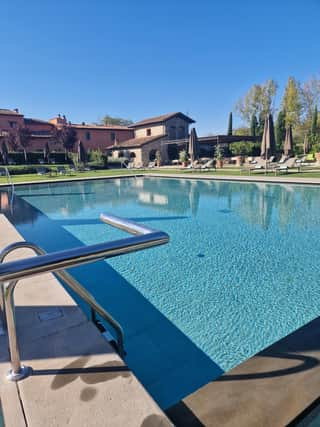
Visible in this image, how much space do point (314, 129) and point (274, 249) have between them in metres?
35.5

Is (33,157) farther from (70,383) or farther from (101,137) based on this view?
(70,383)

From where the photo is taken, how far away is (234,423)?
4.61ft

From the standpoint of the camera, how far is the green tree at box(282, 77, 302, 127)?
123 ft

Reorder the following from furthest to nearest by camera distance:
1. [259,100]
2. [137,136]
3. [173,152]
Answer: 1. [259,100]
2. [137,136]
3. [173,152]

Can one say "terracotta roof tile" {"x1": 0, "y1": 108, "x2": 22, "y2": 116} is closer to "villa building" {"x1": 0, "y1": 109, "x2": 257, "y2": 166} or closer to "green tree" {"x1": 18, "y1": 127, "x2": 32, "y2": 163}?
"villa building" {"x1": 0, "y1": 109, "x2": 257, "y2": 166}

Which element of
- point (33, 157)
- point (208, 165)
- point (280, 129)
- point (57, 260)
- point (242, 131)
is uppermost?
point (242, 131)

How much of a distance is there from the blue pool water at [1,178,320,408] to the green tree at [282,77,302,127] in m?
34.3

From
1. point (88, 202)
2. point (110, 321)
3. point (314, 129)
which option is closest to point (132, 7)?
point (88, 202)

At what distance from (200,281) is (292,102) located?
42469 mm

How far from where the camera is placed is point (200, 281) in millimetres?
4293

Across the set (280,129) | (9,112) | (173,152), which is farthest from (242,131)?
(9,112)

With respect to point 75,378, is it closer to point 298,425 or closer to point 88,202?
point 298,425

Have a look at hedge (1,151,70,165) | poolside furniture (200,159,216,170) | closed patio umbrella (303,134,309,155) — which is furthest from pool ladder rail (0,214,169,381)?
closed patio umbrella (303,134,309,155)

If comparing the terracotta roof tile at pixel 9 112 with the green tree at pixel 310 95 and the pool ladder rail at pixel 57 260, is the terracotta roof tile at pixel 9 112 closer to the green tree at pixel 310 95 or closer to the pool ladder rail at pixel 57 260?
the green tree at pixel 310 95
